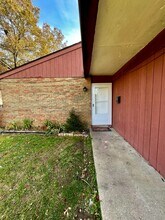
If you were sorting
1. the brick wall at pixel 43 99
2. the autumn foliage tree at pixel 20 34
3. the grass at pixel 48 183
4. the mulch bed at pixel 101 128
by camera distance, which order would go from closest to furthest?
the grass at pixel 48 183 → the mulch bed at pixel 101 128 → the brick wall at pixel 43 99 → the autumn foliage tree at pixel 20 34

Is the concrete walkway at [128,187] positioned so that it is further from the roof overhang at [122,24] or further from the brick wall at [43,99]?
the brick wall at [43,99]

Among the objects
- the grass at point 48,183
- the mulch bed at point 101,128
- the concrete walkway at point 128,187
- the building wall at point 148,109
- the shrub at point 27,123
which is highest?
the building wall at point 148,109

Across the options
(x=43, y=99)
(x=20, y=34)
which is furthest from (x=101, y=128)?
(x=20, y=34)

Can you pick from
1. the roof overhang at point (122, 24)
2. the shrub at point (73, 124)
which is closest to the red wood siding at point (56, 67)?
the shrub at point (73, 124)

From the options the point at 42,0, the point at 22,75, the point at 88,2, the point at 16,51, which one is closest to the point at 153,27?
the point at 88,2

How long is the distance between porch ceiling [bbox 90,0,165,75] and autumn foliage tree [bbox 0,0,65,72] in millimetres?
9056

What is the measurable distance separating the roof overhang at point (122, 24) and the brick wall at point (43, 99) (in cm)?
335

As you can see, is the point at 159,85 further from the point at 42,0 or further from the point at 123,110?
the point at 42,0

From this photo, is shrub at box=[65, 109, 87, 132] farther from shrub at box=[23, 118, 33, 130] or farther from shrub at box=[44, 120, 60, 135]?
shrub at box=[23, 118, 33, 130]

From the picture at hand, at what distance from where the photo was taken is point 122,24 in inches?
75.0

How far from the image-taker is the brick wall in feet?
20.1

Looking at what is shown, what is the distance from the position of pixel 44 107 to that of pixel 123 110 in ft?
11.6

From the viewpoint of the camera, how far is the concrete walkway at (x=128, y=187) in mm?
1582

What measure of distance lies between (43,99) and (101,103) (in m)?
2.64
